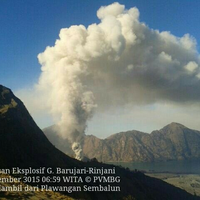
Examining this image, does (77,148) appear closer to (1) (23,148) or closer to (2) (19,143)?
(1) (23,148)

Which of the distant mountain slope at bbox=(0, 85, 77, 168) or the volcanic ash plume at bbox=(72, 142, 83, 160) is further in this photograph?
the volcanic ash plume at bbox=(72, 142, 83, 160)

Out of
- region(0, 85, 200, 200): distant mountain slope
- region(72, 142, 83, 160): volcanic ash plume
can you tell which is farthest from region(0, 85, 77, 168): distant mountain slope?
region(72, 142, 83, 160): volcanic ash plume

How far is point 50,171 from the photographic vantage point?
8119 cm

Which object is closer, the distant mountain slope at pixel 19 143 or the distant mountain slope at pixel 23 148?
the distant mountain slope at pixel 23 148

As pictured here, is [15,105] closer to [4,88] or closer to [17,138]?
[4,88]

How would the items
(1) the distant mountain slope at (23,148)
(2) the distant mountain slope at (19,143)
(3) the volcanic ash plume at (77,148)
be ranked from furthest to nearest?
(3) the volcanic ash plume at (77,148) → (2) the distant mountain slope at (19,143) → (1) the distant mountain slope at (23,148)

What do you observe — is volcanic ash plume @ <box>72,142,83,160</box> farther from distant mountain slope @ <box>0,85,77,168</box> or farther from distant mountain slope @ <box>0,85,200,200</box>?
distant mountain slope @ <box>0,85,77,168</box>

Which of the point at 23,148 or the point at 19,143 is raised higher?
the point at 19,143

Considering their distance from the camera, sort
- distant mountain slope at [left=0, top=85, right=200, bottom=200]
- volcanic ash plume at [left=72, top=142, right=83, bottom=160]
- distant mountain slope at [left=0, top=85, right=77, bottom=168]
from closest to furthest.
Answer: distant mountain slope at [left=0, top=85, right=200, bottom=200]
distant mountain slope at [left=0, top=85, right=77, bottom=168]
volcanic ash plume at [left=72, top=142, right=83, bottom=160]

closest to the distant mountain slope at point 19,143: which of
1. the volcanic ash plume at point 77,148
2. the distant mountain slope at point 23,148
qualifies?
the distant mountain slope at point 23,148

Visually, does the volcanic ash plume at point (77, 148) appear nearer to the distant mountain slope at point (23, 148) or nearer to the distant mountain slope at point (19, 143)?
the distant mountain slope at point (23, 148)

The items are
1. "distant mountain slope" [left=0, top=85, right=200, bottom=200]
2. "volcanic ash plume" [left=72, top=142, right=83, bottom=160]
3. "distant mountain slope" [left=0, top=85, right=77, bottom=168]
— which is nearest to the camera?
"distant mountain slope" [left=0, top=85, right=200, bottom=200]

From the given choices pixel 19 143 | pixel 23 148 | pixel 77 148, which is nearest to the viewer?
pixel 23 148

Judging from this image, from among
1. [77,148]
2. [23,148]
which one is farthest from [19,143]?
[77,148]
